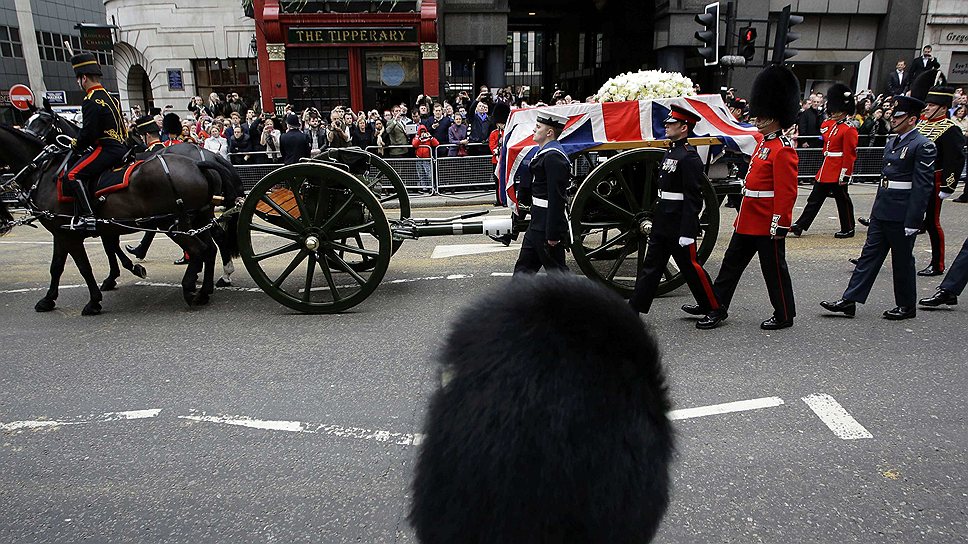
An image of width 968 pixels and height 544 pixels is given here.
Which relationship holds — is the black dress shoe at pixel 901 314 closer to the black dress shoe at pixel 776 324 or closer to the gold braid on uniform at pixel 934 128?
the black dress shoe at pixel 776 324

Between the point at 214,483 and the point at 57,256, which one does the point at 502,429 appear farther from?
the point at 57,256

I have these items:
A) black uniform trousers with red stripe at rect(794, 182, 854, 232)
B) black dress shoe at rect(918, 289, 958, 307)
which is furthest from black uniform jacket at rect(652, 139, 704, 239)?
black uniform trousers with red stripe at rect(794, 182, 854, 232)

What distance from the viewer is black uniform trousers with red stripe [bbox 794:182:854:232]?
8.73 meters

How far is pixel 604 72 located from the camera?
86.1ft

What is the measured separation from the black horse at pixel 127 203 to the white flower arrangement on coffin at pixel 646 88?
429 centimetres

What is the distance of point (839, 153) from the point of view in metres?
8.66

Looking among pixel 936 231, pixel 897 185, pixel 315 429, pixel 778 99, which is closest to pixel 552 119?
pixel 778 99

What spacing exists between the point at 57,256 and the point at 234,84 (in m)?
18.8

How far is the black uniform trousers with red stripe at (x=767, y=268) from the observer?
5.19 metres

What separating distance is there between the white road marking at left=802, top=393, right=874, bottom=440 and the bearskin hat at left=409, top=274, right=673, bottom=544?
2.86 meters

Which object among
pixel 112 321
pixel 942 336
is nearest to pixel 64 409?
pixel 112 321

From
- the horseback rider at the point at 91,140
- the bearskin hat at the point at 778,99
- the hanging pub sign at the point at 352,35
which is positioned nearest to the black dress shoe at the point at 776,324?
the bearskin hat at the point at 778,99

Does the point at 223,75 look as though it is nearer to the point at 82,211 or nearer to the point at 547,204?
the point at 82,211

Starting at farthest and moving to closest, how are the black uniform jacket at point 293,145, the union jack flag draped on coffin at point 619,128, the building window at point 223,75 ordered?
the building window at point 223,75, the black uniform jacket at point 293,145, the union jack flag draped on coffin at point 619,128
